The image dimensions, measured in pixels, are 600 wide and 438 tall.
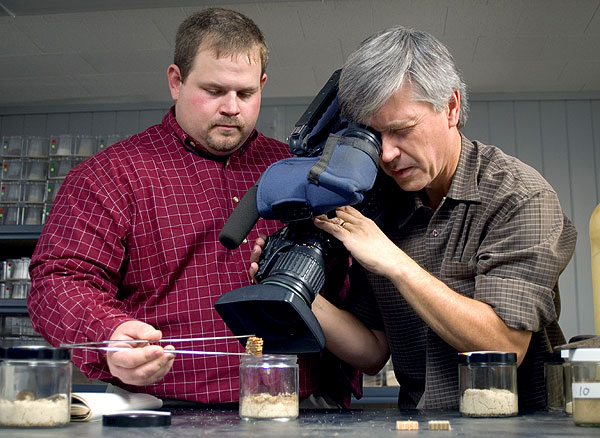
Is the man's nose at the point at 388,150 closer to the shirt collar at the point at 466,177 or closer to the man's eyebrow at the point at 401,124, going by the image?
the man's eyebrow at the point at 401,124

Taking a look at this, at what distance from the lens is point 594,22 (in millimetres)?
2922

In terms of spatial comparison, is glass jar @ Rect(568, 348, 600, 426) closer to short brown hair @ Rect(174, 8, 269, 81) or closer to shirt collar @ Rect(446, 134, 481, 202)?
shirt collar @ Rect(446, 134, 481, 202)

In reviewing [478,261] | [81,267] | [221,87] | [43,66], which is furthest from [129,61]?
[478,261]

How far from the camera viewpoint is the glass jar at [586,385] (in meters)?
0.84

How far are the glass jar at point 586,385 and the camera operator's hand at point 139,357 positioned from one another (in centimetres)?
50

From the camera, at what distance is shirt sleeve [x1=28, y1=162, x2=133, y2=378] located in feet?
3.68

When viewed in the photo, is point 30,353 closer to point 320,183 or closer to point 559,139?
point 320,183

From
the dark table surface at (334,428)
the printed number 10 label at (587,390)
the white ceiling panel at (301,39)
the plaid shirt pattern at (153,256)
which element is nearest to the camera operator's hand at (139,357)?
the dark table surface at (334,428)

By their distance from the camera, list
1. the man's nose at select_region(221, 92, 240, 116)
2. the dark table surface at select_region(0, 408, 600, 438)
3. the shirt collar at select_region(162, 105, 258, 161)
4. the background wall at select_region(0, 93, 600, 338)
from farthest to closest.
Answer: the background wall at select_region(0, 93, 600, 338)
the shirt collar at select_region(162, 105, 258, 161)
the man's nose at select_region(221, 92, 240, 116)
the dark table surface at select_region(0, 408, 600, 438)

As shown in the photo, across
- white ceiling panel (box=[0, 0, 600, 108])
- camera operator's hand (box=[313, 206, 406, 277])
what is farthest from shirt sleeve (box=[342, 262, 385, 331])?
white ceiling panel (box=[0, 0, 600, 108])

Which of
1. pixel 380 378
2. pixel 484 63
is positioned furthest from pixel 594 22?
pixel 380 378

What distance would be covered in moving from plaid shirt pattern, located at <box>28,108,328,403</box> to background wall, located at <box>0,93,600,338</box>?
8.25 feet

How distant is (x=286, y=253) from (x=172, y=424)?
283 millimetres

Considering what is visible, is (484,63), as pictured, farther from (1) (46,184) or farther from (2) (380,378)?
(1) (46,184)
